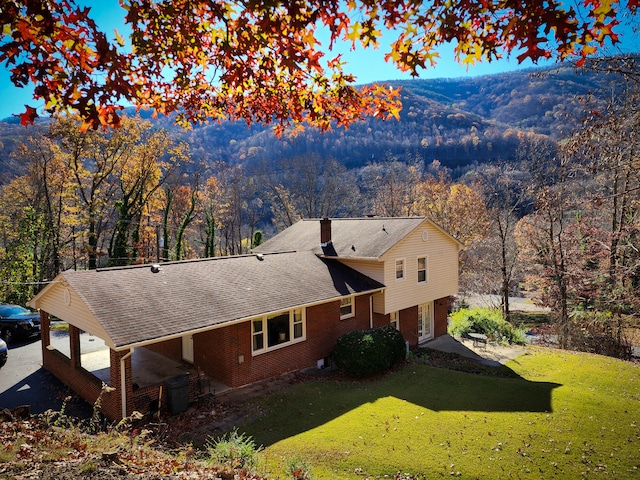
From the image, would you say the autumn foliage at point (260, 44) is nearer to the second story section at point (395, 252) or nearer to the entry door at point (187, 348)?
the entry door at point (187, 348)

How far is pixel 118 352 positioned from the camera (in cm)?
1009

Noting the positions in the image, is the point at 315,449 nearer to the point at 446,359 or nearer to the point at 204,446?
the point at 204,446

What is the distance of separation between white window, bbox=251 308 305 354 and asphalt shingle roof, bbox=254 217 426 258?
4794mm

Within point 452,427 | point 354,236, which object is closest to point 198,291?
point 452,427

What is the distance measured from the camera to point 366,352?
46.8 ft

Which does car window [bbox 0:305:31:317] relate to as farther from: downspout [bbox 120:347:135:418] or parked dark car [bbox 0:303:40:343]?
downspout [bbox 120:347:135:418]

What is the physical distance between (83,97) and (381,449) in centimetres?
861

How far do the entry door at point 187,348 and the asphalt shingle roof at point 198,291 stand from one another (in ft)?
7.52

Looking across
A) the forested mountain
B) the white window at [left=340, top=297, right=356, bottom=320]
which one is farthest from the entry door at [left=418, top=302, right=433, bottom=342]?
the forested mountain

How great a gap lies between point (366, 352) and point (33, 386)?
36.4ft

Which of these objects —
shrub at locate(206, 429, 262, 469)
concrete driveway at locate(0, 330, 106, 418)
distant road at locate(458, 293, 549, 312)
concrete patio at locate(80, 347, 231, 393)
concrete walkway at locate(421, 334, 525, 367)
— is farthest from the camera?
distant road at locate(458, 293, 549, 312)

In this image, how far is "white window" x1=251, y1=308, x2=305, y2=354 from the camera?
1355 cm

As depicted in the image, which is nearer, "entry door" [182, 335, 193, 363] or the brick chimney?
"entry door" [182, 335, 193, 363]

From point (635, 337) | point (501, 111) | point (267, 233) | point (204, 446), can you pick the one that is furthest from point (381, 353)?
point (501, 111)
